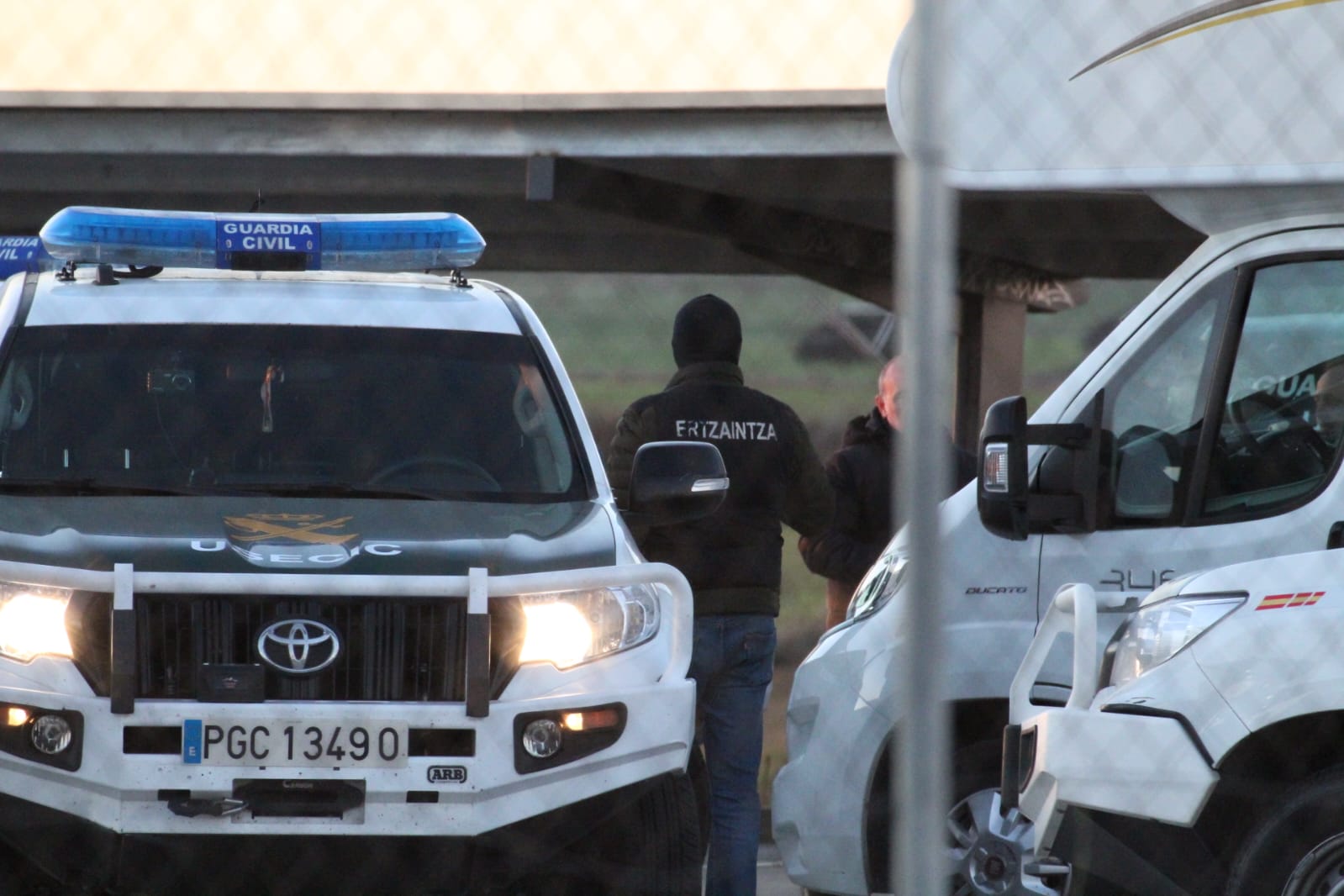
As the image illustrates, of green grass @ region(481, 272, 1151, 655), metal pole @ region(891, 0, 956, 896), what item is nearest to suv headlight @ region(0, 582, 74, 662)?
metal pole @ region(891, 0, 956, 896)

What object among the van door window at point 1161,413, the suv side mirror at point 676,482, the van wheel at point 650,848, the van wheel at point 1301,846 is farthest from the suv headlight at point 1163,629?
the suv side mirror at point 676,482

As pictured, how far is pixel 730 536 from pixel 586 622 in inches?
56.8

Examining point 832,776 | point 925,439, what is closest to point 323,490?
point 832,776

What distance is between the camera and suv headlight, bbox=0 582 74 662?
12.6 ft

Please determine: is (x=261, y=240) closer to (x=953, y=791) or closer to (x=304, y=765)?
(x=304, y=765)

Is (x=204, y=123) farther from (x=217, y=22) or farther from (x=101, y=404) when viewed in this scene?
(x=101, y=404)

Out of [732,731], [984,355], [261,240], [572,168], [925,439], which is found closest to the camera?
[925,439]

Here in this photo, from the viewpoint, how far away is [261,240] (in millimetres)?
5363

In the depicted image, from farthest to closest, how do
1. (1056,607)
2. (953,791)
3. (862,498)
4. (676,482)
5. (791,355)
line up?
(791,355) → (862,498) → (953,791) → (676,482) → (1056,607)

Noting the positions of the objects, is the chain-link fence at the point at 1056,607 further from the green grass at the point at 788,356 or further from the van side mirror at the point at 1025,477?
the green grass at the point at 788,356

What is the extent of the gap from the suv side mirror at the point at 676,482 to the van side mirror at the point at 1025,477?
0.67 metres

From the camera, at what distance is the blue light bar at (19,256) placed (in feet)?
21.1

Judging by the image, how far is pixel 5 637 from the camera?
3.86 metres

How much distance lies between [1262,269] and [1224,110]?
43 centimetres
